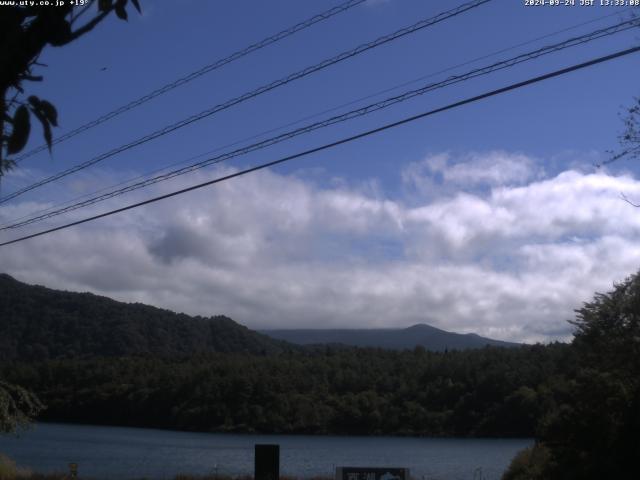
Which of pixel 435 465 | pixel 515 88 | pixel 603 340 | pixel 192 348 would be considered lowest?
pixel 435 465

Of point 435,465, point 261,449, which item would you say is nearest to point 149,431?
point 435,465

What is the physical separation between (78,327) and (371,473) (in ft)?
353

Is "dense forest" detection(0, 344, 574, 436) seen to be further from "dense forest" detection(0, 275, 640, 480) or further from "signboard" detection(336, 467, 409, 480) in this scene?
"signboard" detection(336, 467, 409, 480)

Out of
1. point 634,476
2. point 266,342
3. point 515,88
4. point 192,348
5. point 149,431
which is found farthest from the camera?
point 266,342

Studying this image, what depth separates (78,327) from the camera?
4722 inches

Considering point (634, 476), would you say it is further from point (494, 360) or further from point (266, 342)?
point (266, 342)

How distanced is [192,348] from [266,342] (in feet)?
102

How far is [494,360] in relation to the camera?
65.8m

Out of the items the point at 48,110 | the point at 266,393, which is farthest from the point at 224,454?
the point at 48,110

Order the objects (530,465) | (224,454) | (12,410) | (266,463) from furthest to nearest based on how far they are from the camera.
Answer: (224,454) < (12,410) < (530,465) < (266,463)

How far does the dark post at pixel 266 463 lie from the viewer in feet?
69.1

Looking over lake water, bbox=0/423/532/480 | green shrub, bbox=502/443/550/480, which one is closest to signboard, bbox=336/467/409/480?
green shrub, bbox=502/443/550/480

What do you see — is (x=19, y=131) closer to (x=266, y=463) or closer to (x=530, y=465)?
(x=266, y=463)

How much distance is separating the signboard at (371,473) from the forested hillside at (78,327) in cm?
9288
